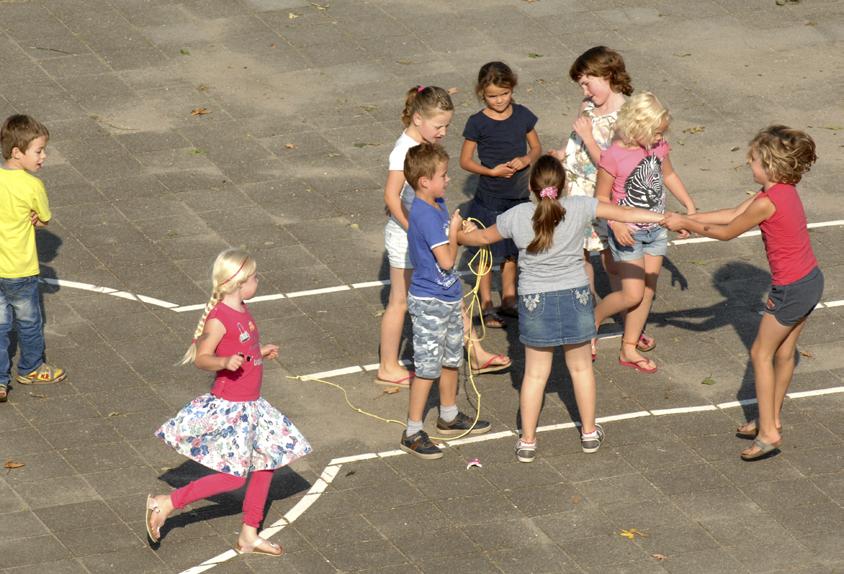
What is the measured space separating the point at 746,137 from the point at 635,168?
520cm

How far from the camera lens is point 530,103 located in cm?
1672

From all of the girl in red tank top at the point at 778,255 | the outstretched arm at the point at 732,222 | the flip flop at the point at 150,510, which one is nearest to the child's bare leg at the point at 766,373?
the girl in red tank top at the point at 778,255

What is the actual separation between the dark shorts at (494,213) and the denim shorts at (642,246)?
2.97 feet

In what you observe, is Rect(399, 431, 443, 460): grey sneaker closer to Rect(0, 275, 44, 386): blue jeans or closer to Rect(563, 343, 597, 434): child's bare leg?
Rect(563, 343, 597, 434): child's bare leg

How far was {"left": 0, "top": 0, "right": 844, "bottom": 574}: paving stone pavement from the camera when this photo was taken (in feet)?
31.8

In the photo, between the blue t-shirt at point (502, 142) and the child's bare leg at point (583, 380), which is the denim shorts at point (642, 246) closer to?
the blue t-shirt at point (502, 142)

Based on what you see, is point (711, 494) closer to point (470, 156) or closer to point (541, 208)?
point (541, 208)

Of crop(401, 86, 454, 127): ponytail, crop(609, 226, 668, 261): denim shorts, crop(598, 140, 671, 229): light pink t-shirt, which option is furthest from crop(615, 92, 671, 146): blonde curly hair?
crop(401, 86, 454, 127): ponytail

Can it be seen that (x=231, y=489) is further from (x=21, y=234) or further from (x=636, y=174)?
(x=636, y=174)

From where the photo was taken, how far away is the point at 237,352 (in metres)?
9.24

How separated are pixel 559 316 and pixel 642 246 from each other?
1.63 meters

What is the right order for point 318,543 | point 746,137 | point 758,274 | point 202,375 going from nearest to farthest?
point 318,543 < point 202,375 < point 758,274 < point 746,137

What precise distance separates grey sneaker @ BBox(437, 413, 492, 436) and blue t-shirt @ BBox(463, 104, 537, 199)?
2.06m

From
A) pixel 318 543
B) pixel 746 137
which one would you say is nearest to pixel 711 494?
pixel 318 543
